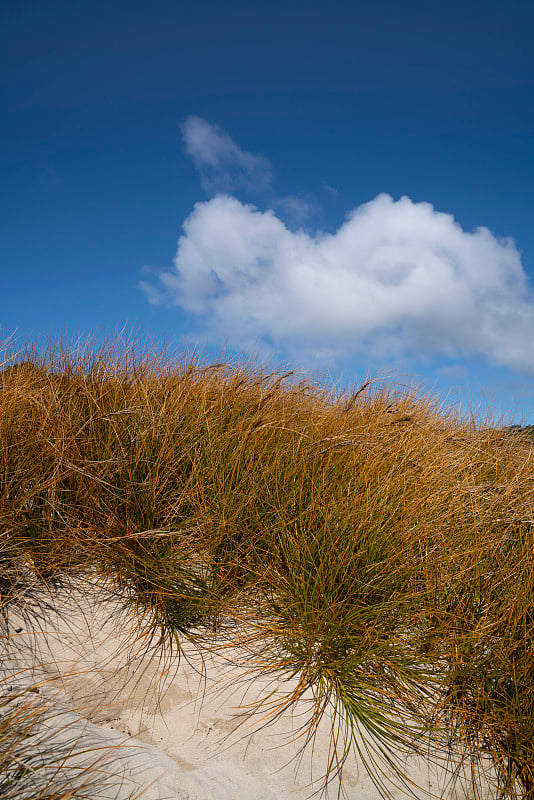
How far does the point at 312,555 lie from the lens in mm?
2176

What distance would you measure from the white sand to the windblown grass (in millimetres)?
102

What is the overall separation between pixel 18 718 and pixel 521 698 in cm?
192

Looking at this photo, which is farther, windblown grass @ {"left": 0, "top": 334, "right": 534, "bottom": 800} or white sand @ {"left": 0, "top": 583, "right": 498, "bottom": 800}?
windblown grass @ {"left": 0, "top": 334, "right": 534, "bottom": 800}

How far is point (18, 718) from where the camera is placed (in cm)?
167

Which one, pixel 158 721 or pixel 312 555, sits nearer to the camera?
pixel 158 721

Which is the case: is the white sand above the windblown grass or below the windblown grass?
below

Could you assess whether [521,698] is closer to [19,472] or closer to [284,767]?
[284,767]

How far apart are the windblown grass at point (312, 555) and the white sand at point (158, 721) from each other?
102 millimetres

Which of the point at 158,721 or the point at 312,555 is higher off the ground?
the point at 312,555

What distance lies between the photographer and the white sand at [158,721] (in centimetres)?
165

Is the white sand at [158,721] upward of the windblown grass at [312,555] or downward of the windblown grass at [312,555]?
downward

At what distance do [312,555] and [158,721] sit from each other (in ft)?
3.05

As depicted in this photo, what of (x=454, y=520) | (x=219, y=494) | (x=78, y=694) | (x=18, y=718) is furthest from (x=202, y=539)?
(x=454, y=520)

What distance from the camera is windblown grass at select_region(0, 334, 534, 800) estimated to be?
1.88 m
